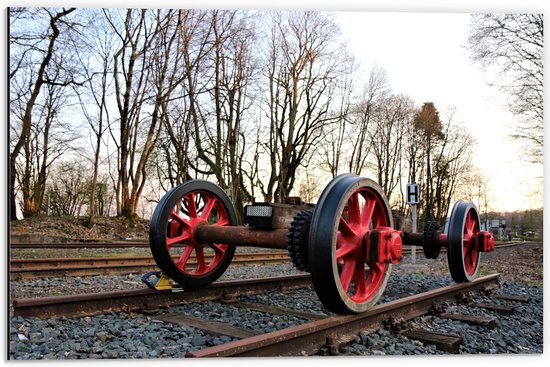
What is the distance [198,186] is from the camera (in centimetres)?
483

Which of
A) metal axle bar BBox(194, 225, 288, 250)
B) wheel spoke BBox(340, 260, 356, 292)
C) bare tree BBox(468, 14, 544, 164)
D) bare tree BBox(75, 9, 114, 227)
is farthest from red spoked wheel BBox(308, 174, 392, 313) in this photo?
bare tree BBox(75, 9, 114, 227)

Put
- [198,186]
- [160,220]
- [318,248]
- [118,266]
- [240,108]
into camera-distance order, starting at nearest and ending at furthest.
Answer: [318,248], [160,220], [198,186], [118,266], [240,108]

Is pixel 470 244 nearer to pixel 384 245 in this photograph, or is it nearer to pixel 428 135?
pixel 384 245

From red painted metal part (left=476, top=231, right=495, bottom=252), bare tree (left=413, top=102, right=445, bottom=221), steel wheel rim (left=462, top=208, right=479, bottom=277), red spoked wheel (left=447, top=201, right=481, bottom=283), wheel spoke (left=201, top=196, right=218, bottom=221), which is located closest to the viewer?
wheel spoke (left=201, top=196, right=218, bottom=221)

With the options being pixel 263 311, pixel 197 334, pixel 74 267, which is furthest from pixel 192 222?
pixel 74 267

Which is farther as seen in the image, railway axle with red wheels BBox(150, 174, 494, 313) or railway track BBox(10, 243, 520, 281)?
railway track BBox(10, 243, 520, 281)

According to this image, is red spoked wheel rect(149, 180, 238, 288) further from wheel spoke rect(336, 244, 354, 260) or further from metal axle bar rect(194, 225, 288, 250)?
wheel spoke rect(336, 244, 354, 260)

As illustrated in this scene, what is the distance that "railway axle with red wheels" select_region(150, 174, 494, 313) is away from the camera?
10.9ft

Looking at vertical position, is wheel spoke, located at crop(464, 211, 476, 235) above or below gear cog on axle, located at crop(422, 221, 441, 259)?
above

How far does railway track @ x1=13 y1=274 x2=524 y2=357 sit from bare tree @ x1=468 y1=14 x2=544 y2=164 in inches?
69.9

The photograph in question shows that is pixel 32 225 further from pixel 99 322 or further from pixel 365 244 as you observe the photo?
pixel 365 244

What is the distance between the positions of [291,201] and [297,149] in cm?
590

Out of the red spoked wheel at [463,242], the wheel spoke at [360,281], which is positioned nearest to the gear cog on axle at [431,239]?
the red spoked wheel at [463,242]

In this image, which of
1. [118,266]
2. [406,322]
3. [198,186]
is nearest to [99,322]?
[198,186]
